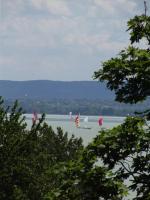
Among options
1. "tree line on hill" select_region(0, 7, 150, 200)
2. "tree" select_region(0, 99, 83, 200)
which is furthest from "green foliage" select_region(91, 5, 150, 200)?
"tree" select_region(0, 99, 83, 200)

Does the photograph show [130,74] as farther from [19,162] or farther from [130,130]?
[19,162]

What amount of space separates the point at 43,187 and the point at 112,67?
22.8 m

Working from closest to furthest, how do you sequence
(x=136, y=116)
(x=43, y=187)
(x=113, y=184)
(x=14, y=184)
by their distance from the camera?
(x=113, y=184) < (x=136, y=116) < (x=14, y=184) < (x=43, y=187)

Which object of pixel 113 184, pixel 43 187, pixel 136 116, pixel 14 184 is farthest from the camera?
pixel 43 187

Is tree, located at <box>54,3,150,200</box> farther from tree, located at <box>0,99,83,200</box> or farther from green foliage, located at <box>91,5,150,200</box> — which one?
tree, located at <box>0,99,83,200</box>

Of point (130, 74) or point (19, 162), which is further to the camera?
point (19, 162)

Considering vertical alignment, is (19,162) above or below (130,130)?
below

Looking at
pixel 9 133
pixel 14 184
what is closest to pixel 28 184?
pixel 14 184

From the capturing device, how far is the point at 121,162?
14.6 metres

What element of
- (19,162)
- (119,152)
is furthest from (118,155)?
(19,162)

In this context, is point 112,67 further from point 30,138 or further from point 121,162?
point 30,138

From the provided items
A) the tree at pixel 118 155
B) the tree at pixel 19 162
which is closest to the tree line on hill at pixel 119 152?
the tree at pixel 118 155

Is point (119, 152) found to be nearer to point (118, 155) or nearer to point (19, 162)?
point (118, 155)

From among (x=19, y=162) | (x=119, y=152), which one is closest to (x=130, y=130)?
(x=119, y=152)
